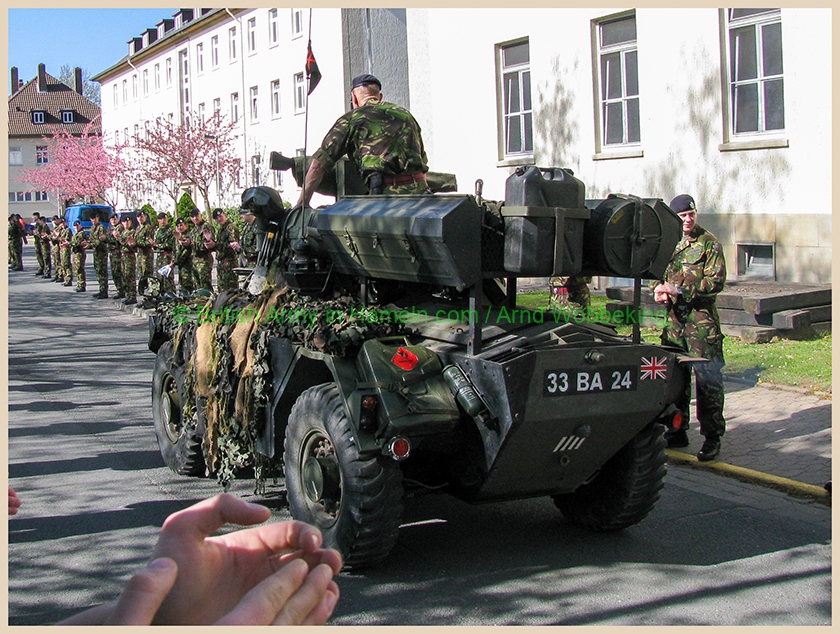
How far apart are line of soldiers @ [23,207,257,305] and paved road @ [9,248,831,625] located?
5.22 meters

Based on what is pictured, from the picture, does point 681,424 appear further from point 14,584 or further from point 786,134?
point 786,134

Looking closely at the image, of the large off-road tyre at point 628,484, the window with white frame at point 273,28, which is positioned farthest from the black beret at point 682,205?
the window with white frame at point 273,28

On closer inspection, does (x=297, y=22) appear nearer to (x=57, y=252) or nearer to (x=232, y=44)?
(x=232, y=44)

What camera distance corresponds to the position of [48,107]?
88.8m

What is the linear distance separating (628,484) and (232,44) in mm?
41010

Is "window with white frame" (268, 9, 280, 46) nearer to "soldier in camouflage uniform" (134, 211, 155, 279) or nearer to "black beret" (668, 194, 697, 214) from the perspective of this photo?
"soldier in camouflage uniform" (134, 211, 155, 279)

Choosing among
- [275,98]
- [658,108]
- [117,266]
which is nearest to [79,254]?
[117,266]

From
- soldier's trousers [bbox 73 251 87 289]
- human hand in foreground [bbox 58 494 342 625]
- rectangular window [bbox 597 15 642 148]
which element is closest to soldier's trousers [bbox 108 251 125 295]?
soldier's trousers [bbox 73 251 87 289]

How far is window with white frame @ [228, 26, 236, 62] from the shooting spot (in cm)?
4284

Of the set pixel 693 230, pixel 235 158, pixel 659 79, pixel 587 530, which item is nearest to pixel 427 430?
pixel 587 530

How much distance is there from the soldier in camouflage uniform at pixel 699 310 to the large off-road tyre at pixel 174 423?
3.63m

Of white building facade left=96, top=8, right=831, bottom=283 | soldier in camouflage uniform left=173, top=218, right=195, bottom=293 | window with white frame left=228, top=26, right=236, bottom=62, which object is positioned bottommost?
soldier in camouflage uniform left=173, top=218, right=195, bottom=293

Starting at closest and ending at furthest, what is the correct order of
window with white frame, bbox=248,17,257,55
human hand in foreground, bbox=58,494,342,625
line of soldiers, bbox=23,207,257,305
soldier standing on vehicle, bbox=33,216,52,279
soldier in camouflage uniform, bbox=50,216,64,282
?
human hand in foreground, bbox=58,494,342,625 < line of soldiers, bbox=23,207,257,305 < soldier in camouflage uniform, bbox=50,216,64,282 < soldier standing on vehicle, bbox=33,216,52,279 < window with white frame, bbox=248,17,257,55

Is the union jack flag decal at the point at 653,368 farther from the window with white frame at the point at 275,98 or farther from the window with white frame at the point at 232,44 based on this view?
the window with white frame at the point at 232,44
